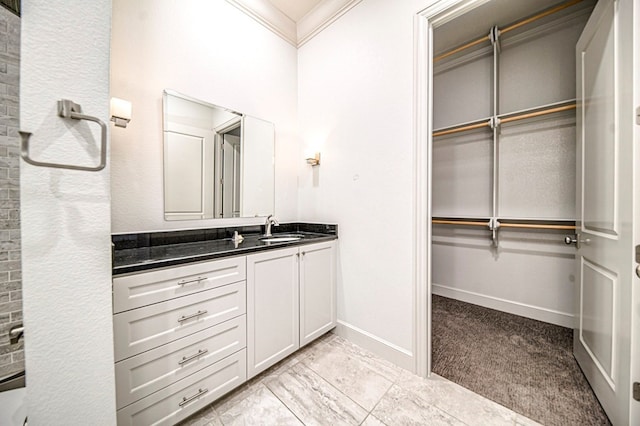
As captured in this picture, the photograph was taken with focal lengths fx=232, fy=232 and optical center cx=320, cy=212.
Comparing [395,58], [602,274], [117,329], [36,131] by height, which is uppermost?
[395,58]

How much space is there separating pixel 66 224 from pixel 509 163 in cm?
331

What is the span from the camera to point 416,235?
160 cm

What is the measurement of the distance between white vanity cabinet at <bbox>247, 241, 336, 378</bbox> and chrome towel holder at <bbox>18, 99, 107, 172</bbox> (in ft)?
2.91

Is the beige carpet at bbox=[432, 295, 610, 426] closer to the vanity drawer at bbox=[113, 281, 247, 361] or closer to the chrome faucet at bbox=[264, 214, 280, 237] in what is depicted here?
the vanity drawer at bbox=[113, 281, 247, 361]

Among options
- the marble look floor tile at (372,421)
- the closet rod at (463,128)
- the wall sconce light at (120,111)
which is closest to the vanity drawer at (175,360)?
the marble look floor tile at (372,421)

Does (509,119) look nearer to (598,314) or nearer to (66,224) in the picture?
(598,314)

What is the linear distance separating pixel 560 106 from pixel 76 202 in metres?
3.39

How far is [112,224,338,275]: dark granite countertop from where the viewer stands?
43.7 inches

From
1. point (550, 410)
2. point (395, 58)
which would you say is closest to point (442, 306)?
point (550, 410)

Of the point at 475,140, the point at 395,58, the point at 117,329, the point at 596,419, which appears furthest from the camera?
the point at 475,140

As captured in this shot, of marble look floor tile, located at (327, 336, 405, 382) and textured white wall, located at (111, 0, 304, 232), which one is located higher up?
textured white wall, located at (111, 0, 304, 232)

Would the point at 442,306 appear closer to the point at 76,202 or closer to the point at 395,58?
the point at 395,58

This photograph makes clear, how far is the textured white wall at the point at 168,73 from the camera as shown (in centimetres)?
Answer: 147

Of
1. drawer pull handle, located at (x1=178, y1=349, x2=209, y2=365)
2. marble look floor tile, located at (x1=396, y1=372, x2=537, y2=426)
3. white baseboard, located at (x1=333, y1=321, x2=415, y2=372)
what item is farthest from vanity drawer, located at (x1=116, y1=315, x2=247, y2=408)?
marble look floor tile, located at (x1=396, y1=372, x2=537, y2=426)
